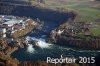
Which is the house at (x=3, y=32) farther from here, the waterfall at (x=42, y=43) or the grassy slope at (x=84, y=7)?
the grassy slope at (x=84, y=7)

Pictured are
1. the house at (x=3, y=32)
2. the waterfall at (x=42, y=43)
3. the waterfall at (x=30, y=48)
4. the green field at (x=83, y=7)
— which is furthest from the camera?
the green field at (x=83, y=7)

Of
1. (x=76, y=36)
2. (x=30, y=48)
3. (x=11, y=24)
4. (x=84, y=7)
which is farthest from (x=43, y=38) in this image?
(x=84, y=7)

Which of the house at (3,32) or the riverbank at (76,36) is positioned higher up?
the riverbank at (76,36)

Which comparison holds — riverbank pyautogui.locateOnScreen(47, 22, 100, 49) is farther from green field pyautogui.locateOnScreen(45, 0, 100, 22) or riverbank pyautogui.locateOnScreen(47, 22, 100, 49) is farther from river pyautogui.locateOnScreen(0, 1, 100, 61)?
green field pyautogui.locateOnScreen(45, 0, 100, 22)

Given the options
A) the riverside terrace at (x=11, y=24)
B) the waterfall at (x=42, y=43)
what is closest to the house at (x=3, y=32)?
the riverside terrace at (x=11, y=24)

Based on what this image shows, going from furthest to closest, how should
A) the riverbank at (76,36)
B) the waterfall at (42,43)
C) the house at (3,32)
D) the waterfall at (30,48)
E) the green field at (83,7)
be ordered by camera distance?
the green field at (83,7) → the house at (3,32) → the waterfall at (42,43) → the waterfall at (30,48) → the riverbank at (76,36)

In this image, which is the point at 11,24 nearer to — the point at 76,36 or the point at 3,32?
the point at 3,32

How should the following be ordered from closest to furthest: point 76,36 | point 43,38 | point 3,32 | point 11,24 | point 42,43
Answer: point 76,36
point 42,43
point 43,38
point 3,32
point 11,24

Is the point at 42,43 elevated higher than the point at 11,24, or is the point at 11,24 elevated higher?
the point at 11,24

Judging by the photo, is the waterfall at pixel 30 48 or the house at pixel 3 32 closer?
the waterfall at pixel 30 48
